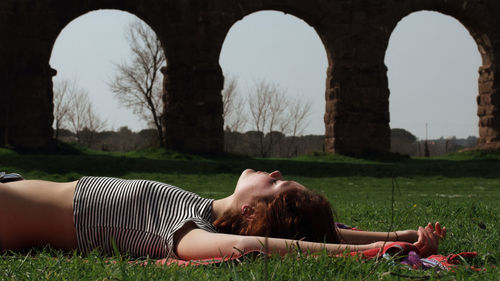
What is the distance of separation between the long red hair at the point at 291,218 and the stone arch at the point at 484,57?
17.3 m

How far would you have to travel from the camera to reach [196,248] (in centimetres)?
262

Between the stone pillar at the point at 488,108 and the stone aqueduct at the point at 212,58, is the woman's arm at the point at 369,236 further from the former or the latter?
the stone pillar at the point at 488,108

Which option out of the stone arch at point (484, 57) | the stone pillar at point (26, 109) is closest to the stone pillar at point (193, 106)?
the stone pillar at point (26, 109)

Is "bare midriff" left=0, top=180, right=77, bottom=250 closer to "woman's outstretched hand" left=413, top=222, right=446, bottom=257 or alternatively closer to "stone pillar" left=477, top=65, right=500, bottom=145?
"woman's outstretched hand" left=413, top=222, right=446, bottom=257

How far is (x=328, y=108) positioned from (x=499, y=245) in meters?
16.0

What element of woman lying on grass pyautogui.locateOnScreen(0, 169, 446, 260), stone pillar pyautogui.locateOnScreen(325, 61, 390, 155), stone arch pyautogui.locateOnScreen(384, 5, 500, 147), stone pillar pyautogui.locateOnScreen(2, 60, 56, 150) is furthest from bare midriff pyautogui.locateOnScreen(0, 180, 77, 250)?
stone arch pyautogui.locateOnScreen(384, 5, 500, 147)

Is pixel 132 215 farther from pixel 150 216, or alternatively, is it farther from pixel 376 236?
pixel 376 236

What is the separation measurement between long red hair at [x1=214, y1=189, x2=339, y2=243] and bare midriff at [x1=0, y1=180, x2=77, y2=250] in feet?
3.04

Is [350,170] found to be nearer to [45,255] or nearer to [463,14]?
[463,14]

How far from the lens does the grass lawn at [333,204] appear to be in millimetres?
2201

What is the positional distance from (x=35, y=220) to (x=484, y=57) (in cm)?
1989

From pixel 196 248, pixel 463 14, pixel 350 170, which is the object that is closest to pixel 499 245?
pixel 196 248

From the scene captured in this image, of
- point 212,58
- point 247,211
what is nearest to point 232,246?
point 247,211

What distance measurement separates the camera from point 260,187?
115 inches
